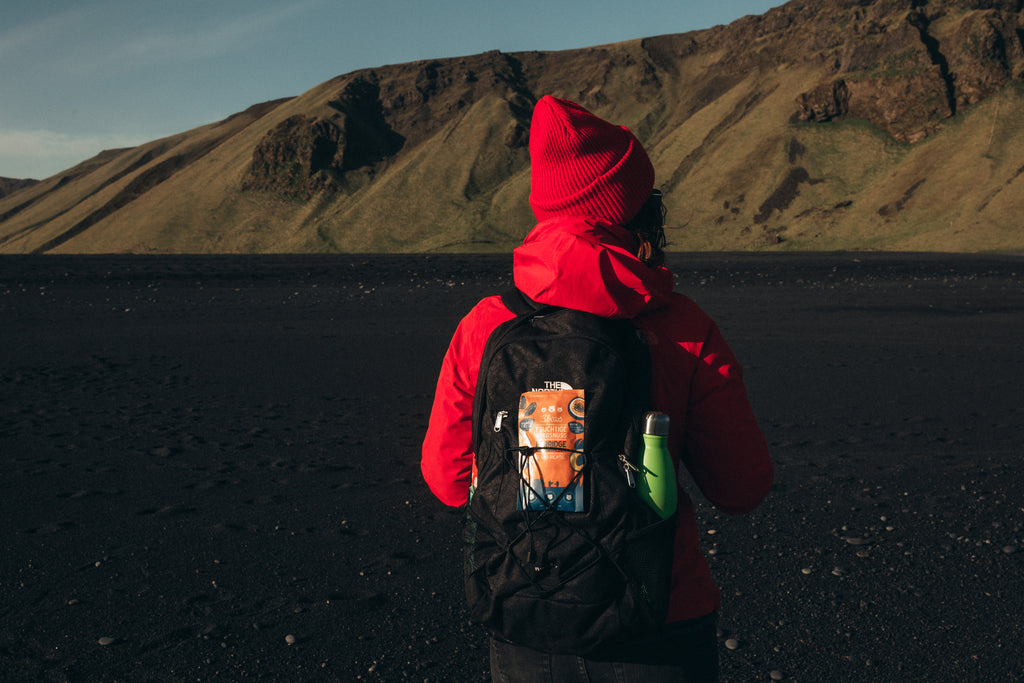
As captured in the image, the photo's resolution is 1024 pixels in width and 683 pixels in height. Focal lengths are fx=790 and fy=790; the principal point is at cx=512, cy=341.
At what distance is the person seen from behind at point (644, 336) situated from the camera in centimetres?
164

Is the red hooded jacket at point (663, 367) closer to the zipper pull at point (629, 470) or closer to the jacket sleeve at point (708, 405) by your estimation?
the jacket sleeve at point (708, 405)

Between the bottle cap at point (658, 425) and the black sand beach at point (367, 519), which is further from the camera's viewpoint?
the black sand beach at point (367, 519)

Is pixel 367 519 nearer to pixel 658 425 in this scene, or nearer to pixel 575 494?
pixel 575 494

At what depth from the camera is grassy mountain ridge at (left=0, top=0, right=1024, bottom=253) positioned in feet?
221

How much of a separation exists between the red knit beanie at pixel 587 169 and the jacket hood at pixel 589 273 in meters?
0.11

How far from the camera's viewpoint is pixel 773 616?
13.2 feet

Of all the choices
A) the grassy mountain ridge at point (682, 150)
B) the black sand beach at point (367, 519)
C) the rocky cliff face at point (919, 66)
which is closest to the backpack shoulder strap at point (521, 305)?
the black sand beach at point (367, 519)

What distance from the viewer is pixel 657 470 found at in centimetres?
162

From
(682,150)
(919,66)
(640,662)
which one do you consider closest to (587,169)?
(640,662)

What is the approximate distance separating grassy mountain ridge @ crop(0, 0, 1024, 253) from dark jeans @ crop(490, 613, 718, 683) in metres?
57.9

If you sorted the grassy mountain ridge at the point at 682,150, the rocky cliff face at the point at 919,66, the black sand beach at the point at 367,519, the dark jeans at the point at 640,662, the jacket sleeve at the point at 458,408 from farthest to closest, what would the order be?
1. the rocky cliff face at the point at 919,66
2. the grassy mountain ridge at the point at 682,150
3. the black sand beach at the point at 367,519
4. the jacket sleeve at the point at 458,408
5. the dark jeans at the point at 640,662

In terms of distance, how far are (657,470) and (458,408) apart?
513 mm

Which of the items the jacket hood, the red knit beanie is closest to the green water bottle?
the jacket hood

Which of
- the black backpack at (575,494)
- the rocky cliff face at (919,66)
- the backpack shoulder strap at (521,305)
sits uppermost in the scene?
the rocky cliff face at (919,66)
